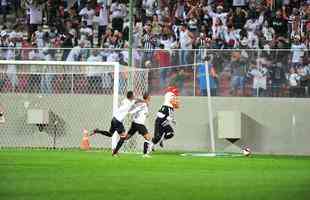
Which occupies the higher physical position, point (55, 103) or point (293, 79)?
point (293, 79)

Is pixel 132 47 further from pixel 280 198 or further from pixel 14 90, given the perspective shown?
pixel 280 198

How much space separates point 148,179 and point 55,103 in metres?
14.2

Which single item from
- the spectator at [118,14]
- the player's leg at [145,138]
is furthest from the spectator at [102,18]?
the player's leg at [145,138]

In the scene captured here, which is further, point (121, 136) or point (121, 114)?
point (121, 114)

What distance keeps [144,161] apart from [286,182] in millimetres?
6422

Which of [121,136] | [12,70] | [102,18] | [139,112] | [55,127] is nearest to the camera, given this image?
[121,136]

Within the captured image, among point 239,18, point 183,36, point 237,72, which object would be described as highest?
point 239,18

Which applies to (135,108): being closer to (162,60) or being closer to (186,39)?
(162,60)

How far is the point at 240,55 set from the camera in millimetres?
26234

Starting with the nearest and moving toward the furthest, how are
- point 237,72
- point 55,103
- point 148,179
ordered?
point 148,179
point 237,72
point 55,103

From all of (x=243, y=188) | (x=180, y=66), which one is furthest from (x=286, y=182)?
(x=180, y=66)

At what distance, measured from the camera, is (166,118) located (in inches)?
974

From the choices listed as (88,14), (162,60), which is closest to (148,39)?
(162,60)

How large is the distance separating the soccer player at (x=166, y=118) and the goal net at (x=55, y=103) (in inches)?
64.9
